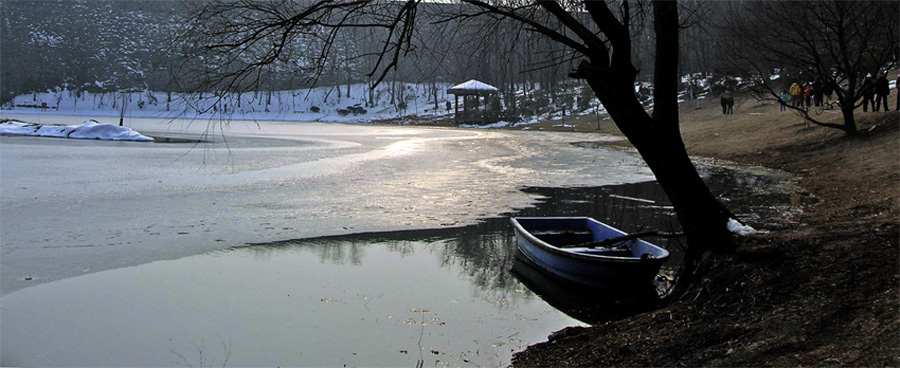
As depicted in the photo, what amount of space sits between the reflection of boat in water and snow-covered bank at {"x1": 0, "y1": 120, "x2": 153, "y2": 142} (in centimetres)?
3203

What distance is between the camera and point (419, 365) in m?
6.18

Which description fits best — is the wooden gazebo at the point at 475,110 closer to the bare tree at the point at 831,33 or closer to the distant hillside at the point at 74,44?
the bare tree at the point at 831,33

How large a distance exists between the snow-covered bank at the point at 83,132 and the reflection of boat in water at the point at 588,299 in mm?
32030

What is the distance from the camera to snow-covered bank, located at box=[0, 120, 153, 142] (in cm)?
3762

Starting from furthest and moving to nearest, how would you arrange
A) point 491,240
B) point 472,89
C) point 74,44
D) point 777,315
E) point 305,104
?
point 74,44
point 305,104
point 472,89
point 491,240
point 777,315

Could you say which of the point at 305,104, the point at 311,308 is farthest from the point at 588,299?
the point at 305,104

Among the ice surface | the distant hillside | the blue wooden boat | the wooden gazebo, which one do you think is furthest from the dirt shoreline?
the distant hillside

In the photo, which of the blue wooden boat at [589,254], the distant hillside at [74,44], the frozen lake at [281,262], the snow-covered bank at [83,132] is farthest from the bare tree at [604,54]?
the distant hillside at [74,44]

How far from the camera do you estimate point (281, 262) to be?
33.1ft

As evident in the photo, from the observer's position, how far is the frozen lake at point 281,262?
6.79 metres

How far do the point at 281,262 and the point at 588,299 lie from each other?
4.33 m

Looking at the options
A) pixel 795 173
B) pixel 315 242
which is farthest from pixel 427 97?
pixel 315 242

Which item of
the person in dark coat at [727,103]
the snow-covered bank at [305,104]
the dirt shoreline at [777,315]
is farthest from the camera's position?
the snow-covered bank at [305,104]

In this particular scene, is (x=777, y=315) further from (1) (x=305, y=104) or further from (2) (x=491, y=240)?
(1) (x=305, y=104)
